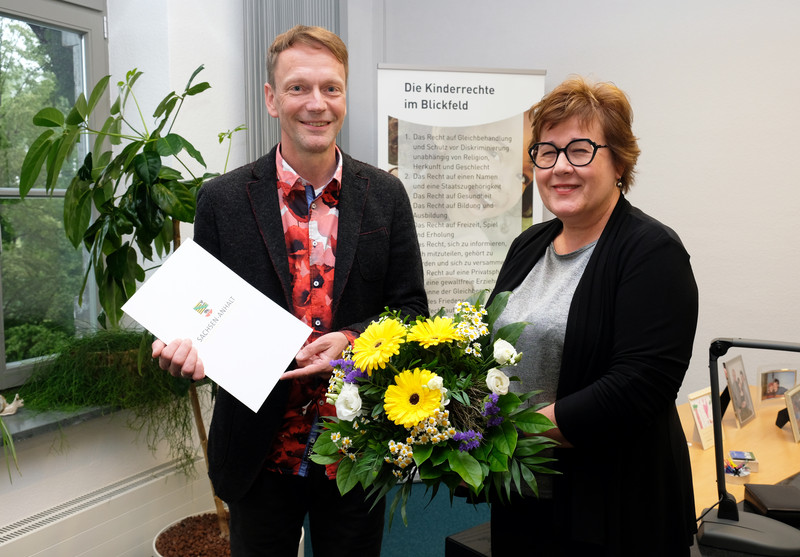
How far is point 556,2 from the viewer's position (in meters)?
4.05

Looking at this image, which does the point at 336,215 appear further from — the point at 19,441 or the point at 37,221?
the point at 37,221

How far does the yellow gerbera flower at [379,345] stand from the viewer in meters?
1.10

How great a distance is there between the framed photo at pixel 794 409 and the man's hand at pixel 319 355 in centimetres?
186

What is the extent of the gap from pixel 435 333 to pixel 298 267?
1.95ft

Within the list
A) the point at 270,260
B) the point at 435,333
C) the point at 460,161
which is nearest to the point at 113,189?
the point at 270,260

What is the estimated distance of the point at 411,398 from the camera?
3.59 feet

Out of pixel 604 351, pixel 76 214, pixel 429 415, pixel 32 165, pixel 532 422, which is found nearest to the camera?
pixel 429 415

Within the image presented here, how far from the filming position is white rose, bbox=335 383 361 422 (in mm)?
1109

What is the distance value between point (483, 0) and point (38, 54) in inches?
106

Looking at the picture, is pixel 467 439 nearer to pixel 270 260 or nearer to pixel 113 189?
pixel 270 260

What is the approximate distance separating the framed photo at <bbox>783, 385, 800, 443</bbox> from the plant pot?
6.22 ft

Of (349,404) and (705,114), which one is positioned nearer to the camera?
(349,404)

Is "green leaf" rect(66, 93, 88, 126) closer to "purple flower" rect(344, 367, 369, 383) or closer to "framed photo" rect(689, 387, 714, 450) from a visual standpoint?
"purple flower" rect(344, 367, 369, 383)

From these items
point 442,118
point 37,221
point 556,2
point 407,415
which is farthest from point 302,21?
point 407,415
